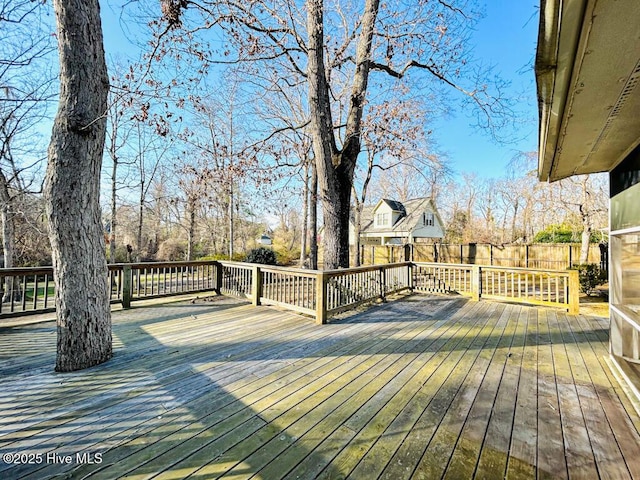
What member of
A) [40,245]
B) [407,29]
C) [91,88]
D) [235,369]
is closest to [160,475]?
[235,369]

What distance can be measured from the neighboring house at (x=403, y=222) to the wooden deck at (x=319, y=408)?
58.1 feet

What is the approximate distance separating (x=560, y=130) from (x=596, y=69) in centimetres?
90

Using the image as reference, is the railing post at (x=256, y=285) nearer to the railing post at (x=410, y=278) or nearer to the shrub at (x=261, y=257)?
the railing post at (x=410, y=278)

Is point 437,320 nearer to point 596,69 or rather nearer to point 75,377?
point 596,69

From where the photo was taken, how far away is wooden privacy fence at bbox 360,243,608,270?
40.9 ft

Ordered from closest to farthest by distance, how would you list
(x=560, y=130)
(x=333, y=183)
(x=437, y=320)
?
(x=560, y=130) → (x=437, y=320) → (x=333, y=183)

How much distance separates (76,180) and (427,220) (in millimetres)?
22118

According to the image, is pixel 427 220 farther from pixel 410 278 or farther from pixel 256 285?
pixel 256 285

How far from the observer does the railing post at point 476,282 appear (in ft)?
21.0

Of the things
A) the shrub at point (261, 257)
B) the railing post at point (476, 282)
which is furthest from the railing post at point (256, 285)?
the shrub at point (261, 257)

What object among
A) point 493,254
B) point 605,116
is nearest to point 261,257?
point 605,116

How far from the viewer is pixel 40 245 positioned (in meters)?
11.5

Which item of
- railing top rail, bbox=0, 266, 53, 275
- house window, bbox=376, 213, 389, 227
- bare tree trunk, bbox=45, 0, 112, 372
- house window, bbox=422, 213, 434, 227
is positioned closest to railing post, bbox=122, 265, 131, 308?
railing top rail, bbox=0, 266, 53, 275

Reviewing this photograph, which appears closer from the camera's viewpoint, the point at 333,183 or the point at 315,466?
the point at 315,466
